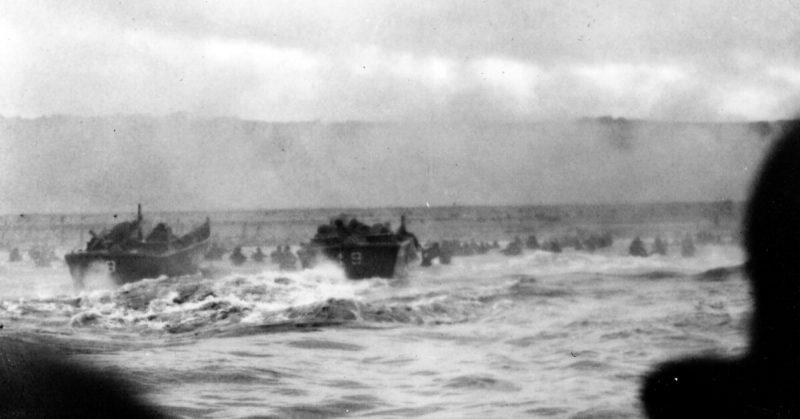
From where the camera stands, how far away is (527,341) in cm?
842

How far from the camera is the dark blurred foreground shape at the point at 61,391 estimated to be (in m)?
4.57

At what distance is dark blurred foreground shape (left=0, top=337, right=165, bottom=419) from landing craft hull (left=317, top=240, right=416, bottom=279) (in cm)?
1331

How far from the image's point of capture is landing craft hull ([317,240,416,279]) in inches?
803

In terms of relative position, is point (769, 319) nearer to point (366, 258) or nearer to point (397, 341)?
point (397, 341)

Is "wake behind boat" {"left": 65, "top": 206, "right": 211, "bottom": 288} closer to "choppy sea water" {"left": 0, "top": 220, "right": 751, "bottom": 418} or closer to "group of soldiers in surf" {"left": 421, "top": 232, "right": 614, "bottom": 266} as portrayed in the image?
"choppy sea water" {"left": 0, "top": 220, "right": 751, "bottom": 418}

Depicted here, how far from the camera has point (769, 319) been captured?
254 centimetres

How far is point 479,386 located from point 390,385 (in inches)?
27.8

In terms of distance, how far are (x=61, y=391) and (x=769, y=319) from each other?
14.6 ft

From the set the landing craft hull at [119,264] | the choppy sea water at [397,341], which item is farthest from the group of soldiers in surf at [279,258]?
the choppy sea water at [397,341]

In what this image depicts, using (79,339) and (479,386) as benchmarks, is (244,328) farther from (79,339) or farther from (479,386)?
(479,386)

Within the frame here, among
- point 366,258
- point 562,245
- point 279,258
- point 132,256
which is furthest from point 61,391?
point 562,245

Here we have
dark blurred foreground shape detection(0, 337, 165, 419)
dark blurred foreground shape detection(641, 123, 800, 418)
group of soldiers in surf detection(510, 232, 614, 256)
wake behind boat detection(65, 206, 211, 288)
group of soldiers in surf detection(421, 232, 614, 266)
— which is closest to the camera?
dark blurred foreground shape detection(641, 123, 800, 418)

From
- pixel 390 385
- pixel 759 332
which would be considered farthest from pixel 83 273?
pixel 759 332

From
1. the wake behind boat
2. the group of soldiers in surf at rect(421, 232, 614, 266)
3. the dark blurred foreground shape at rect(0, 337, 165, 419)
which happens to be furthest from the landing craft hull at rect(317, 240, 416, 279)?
the dark blurred foreground shape at rect(0, 337, 165, 419)
